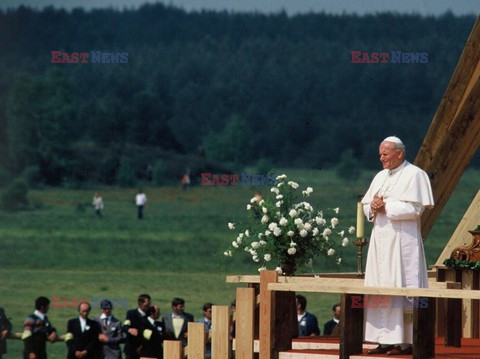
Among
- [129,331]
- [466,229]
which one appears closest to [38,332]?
[129,331]

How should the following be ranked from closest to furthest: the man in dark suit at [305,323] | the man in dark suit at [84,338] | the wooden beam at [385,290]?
the wooden beam at [385,290] → the man in dark suit at [305,323] → the man in dark suit at [84,338]

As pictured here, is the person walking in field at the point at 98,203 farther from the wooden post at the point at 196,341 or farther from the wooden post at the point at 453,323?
the wooden post at the point at 453,323

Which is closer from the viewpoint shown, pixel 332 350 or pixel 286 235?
pixel 332 350

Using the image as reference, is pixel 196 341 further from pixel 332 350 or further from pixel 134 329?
pixel 134 329

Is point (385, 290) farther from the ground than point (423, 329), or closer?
farther from the ground

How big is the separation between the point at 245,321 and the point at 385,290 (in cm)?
143

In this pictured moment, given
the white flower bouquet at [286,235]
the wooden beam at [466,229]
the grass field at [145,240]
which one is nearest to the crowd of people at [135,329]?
the wooden beam at [466,229]

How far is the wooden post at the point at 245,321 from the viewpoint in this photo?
11273 mm

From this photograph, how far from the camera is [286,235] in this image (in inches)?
472

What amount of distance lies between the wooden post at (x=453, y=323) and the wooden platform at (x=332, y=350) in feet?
0.25

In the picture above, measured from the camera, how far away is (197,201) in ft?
129

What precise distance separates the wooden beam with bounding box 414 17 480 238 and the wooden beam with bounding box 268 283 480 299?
2.47 meters

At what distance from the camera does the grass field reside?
33.8 m

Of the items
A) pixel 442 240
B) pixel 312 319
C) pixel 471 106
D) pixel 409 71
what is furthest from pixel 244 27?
pixel 471 106
